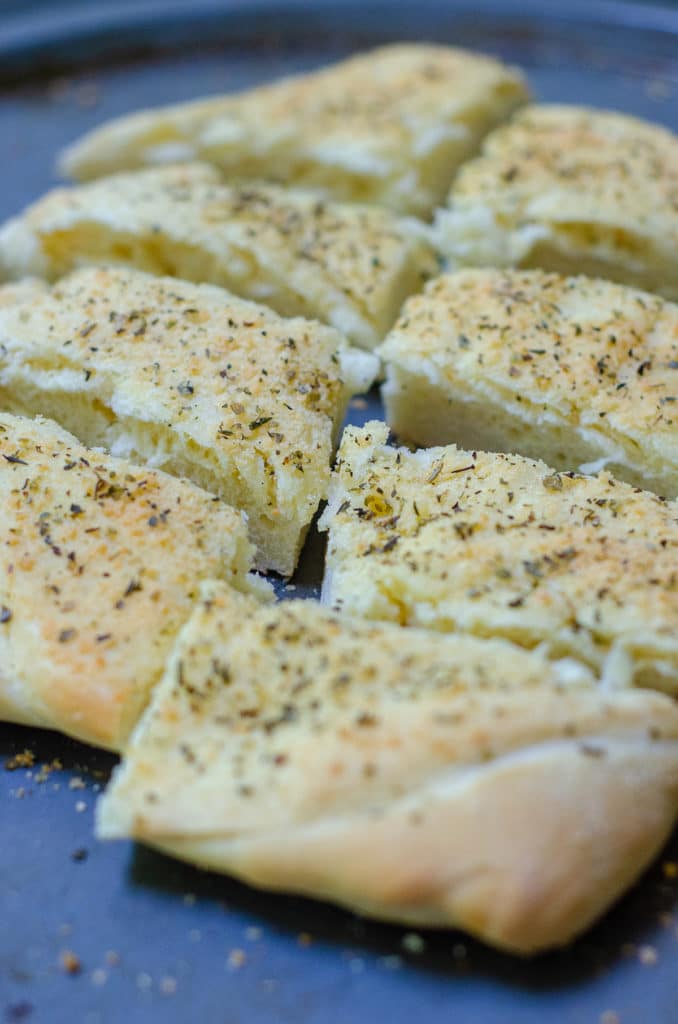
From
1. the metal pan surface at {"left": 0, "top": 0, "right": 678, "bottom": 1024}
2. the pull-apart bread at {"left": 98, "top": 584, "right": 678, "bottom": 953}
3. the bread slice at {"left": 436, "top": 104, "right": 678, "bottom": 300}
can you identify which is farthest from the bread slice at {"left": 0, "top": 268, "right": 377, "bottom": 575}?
the bread slice at {"left": 436, "top": 104, "right": 678, "bottom": 300}

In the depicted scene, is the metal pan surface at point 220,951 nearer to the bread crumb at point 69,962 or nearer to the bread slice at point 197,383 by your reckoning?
the bread crumb at point 69,962

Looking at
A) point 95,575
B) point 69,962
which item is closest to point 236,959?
point 69,962

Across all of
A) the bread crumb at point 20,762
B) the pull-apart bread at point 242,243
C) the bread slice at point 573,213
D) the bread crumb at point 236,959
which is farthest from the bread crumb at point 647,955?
the bread slice at point 573,213

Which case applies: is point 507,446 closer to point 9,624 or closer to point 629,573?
point 629,573

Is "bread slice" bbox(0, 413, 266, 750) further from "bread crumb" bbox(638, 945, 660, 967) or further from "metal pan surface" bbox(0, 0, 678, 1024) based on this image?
"bread crumb" bbox(638, 945, 660, 967)

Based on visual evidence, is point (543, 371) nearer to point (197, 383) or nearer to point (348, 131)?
point (197, 383)

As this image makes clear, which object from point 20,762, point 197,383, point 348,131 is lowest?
point 20,762

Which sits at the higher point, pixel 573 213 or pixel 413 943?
pixel 573 213
